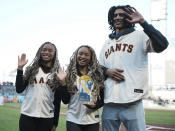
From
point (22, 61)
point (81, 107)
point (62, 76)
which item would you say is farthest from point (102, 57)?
point (22, 61)

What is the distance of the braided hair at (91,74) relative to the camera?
2961mm

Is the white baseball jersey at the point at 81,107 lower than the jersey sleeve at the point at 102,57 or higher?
lower

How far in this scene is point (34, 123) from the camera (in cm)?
310

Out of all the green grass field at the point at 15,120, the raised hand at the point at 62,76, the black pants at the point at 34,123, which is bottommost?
the green grass field at the point at 15,120

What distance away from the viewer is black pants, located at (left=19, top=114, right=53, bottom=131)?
119 inches

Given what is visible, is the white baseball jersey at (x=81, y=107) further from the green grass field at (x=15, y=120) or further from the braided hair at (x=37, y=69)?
the green grass field at (x=15, y=120)

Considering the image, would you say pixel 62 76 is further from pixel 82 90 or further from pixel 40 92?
pixel 40 92

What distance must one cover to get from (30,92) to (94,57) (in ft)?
3.29

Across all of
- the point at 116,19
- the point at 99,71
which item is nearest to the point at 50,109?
the point at 99,71

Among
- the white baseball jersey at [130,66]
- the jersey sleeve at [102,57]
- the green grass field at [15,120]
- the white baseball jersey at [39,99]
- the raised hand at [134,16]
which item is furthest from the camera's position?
the green grass field at [15,120]

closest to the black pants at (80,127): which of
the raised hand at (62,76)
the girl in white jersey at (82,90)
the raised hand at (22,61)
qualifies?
the girl in white jersey at (82,90)

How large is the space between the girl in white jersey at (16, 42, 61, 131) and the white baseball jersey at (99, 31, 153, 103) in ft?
2.73

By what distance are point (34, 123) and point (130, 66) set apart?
148cm

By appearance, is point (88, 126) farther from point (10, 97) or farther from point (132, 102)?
point (10, 97)
